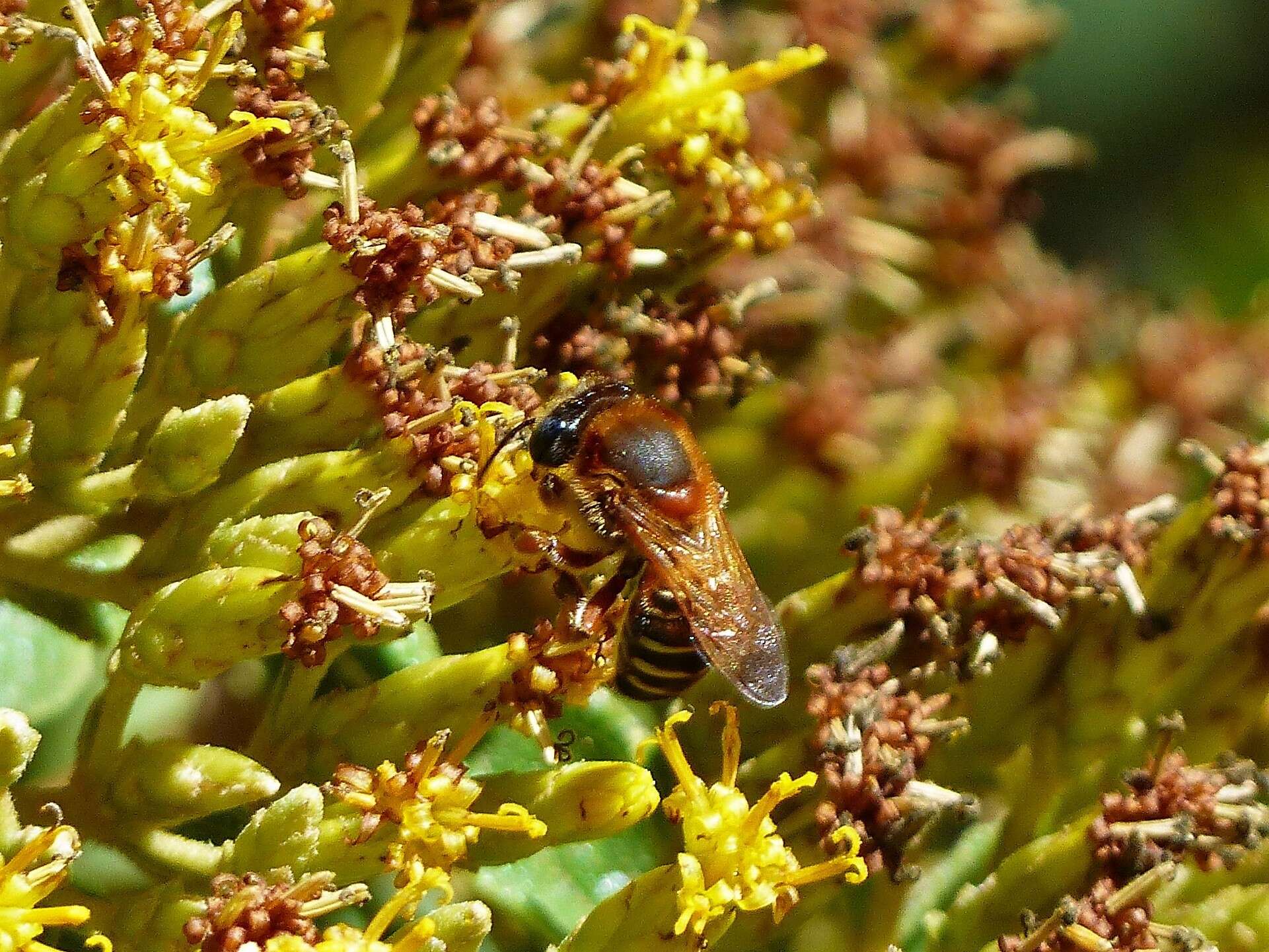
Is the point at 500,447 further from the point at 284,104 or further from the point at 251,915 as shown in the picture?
the point at 251,915

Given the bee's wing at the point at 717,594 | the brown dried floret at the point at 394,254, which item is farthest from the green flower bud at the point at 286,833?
the brown dried floret at the point at 394,254

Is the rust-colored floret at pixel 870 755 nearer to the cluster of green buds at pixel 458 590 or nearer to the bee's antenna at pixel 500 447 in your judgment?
the cluster of green buds at pixel 458 590

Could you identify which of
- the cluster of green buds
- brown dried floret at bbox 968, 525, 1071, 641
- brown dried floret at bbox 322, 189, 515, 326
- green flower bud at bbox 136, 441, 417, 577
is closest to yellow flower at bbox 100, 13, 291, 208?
the cluster of green buds

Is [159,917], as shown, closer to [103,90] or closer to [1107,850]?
[103,90]

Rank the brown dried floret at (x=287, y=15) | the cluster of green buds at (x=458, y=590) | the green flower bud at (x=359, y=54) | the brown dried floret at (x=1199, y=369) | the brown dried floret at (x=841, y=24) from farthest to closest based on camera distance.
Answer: the brown dried floret at (x=1199, y=369) < the brown dried floret at (x=841, y=24) < the green flower bud at (x=359, y=54) < the brown dried floret at (x=287, y=15) < the cluster of green buds at (x=458, y=590)

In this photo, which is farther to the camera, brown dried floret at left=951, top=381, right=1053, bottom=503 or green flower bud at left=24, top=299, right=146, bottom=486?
brown dried floret at left=951, top=381, right=1053, bottom=503

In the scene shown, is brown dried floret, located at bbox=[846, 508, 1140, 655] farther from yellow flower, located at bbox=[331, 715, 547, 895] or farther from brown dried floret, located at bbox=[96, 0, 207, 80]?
brown dried floret, located at bbox=[96, 0, 207, 80]
